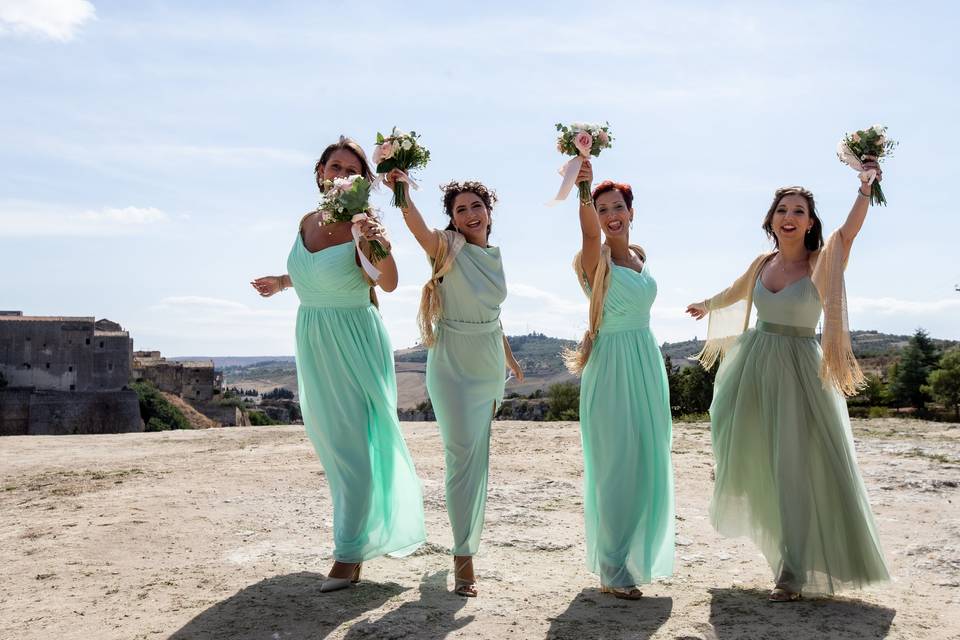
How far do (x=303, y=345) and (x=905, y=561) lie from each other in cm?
424

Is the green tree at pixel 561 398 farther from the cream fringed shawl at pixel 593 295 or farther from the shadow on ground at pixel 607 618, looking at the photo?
the shadow on ground at pixel 607 618

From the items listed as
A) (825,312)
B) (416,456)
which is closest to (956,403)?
(416,456)

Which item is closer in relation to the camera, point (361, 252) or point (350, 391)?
point (361, 252)

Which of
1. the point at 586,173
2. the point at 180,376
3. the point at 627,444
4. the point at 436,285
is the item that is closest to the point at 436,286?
the point at 436,285

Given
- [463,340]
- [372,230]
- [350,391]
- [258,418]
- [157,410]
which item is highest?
[372,230]

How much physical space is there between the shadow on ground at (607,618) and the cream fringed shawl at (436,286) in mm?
1765

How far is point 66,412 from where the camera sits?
49.8 metres

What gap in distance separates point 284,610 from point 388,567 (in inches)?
40.1

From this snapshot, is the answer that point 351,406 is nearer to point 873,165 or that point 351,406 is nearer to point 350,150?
point 350,150

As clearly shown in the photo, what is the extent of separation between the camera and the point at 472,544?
489cm

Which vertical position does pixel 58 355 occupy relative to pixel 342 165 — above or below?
below

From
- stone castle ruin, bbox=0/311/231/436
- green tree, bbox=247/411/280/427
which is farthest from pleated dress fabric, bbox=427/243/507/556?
green tree, bbox=247/411/280/427

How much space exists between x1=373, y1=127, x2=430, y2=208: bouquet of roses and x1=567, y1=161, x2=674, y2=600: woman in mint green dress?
0.98 meters

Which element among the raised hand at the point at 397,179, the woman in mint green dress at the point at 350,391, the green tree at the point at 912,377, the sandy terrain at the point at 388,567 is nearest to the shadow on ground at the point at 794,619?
the sandy terrain at the point at 388,567
